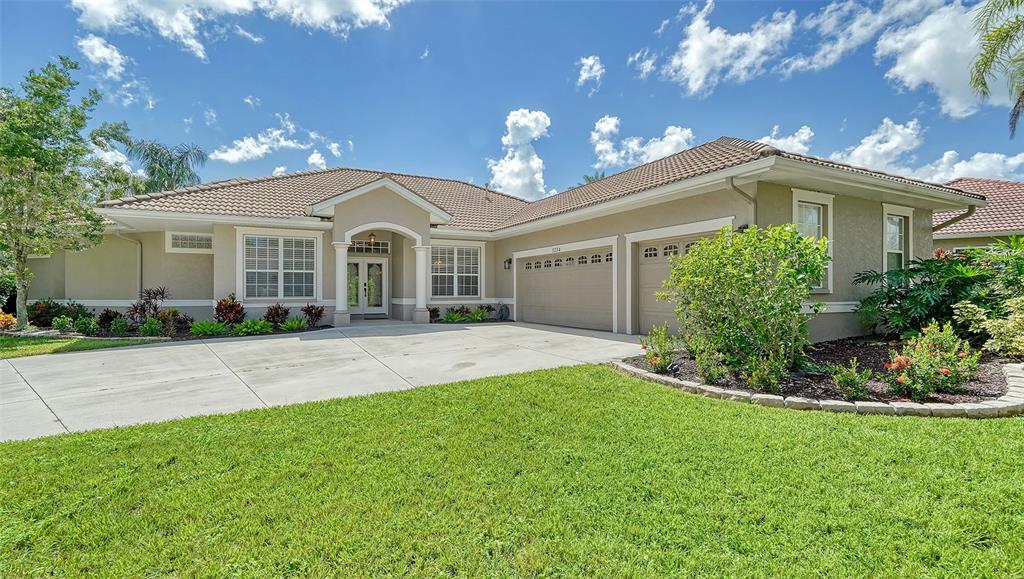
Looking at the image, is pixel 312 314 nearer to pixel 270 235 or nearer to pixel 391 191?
pixel 270 235

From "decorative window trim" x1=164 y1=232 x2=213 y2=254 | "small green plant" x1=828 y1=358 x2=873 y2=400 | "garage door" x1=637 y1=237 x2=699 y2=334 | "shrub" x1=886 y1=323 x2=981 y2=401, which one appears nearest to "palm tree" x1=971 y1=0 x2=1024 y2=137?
"garage door" x1=637 y1=237 x2=699 y2=334

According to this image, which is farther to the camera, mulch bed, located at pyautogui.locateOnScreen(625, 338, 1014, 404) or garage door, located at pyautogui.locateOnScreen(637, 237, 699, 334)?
garage door, located at pyautogui.locateOnScreen(637, 237, 699, 334)

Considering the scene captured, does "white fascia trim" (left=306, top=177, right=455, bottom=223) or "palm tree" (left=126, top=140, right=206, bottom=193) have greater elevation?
"palm tree" (left=126, top=140, right=206, bottom=193)

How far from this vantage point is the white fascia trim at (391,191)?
42.7 feet

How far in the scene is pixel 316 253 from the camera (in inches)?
564

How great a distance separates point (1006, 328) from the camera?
22.7 ft

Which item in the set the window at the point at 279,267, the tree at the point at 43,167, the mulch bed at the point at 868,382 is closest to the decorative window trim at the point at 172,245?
the tree at the point at 43,167

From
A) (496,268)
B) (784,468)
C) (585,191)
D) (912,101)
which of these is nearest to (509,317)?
(496,268)

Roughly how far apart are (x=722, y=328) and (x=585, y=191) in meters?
10.6

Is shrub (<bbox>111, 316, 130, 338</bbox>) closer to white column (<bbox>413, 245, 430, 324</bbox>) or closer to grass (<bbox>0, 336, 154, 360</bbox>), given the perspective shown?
grass (<bbox>0, 336, 154, 360</bbox>)

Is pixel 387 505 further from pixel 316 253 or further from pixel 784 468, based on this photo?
pixel 316 253

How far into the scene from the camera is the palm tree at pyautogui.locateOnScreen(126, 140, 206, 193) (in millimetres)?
25156

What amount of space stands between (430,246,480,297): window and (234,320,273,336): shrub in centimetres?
563

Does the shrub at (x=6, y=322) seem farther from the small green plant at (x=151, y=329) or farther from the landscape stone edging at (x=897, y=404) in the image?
the landscape stone edging at (x=897, y=404)
